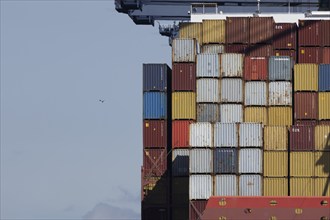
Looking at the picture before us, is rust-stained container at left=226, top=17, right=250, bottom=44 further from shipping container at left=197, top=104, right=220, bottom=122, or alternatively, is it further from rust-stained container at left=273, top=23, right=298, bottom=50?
shipping container at left=197, top=104, right=220, bottom=122

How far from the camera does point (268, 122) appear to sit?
290 feet

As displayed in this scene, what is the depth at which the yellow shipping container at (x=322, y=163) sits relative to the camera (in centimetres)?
8475

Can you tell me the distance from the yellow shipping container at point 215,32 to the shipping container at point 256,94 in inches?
220

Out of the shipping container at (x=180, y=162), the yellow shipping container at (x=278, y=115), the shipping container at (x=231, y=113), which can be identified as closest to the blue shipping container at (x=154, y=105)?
the shipping container at (x=180, y=162)

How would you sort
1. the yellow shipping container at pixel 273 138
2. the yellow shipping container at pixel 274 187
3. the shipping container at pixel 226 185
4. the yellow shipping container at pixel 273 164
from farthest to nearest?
the yellow shipping container at pixel 273 138, the yellow shipping container at pixel 273 164, the yellow shipping container at pixel 274 187, the shipping container at pixel 226 185

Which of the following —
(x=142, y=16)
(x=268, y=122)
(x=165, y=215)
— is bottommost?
(x=165, y=215)

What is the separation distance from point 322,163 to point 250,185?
14.7 feet

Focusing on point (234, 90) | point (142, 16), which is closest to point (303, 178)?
point (234, 90)

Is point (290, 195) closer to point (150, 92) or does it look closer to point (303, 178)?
point (303, 178)

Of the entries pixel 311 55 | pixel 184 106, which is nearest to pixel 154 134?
pixel 184 106

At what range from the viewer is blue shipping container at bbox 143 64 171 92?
300ft

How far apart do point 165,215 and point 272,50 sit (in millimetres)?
12426

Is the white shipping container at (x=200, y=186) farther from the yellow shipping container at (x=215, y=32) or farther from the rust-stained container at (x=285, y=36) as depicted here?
the rust-stained container at (x=285, y=36)

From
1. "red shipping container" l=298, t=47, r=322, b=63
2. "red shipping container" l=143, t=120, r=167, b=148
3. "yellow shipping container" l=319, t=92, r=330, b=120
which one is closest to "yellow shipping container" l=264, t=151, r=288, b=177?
"yellow shipping container" l=319, t=92, r=330, b=120
